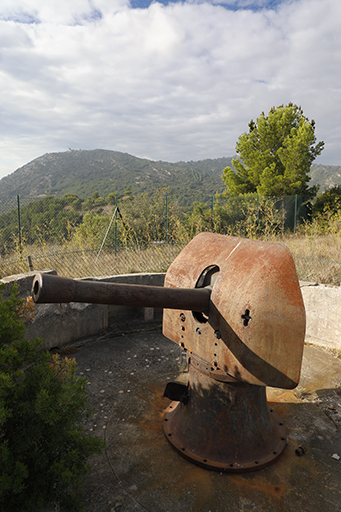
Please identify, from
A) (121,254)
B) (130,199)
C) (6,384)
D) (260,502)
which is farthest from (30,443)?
(130,199)

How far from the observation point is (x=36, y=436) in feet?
6.90

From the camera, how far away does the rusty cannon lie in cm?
241

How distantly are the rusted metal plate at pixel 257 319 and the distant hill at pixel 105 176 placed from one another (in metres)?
55.6

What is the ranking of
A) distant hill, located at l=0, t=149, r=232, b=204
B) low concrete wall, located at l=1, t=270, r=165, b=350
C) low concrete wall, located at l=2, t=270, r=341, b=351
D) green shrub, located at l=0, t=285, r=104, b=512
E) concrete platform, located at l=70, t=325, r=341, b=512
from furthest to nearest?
distant hill, located at l=0, t=149, r=232, b=204 < low concrete wall, located at l=2, t=270, r=341, b=351 < low concrete wall, located at l=1, t=270, r=165, b=350 < concrete platform, located at l=70, t=325, r=341, b=512 < green shrub, located at l=0, t=285, r=104, b=512

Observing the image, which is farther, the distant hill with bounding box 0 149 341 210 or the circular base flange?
the distant hill with bounding box 0 149 341 210

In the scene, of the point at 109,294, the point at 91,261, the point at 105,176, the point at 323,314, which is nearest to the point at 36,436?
the point at 109,294

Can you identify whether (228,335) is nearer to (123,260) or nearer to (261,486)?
(261,486)

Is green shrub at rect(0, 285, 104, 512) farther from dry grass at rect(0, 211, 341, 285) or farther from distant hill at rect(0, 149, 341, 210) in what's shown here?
distant hill at rect(0, 149, 341, 210)

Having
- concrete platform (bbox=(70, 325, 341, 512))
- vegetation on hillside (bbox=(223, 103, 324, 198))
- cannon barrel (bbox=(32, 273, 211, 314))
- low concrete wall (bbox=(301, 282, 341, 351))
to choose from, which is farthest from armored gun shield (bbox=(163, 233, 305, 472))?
vegetation on hillside (bbox=(223, 103, 324, 198))

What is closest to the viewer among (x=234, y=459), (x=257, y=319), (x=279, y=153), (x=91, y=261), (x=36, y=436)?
(x=36, y=436)

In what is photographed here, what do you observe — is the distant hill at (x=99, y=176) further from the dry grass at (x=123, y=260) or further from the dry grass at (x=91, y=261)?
the dry grass at (x=91, y=261)

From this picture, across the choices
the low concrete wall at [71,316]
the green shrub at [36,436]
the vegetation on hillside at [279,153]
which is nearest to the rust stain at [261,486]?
the green shrub at [36,436]

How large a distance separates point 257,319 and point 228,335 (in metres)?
0.29

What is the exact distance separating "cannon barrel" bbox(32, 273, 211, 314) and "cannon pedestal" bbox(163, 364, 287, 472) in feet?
3.60
